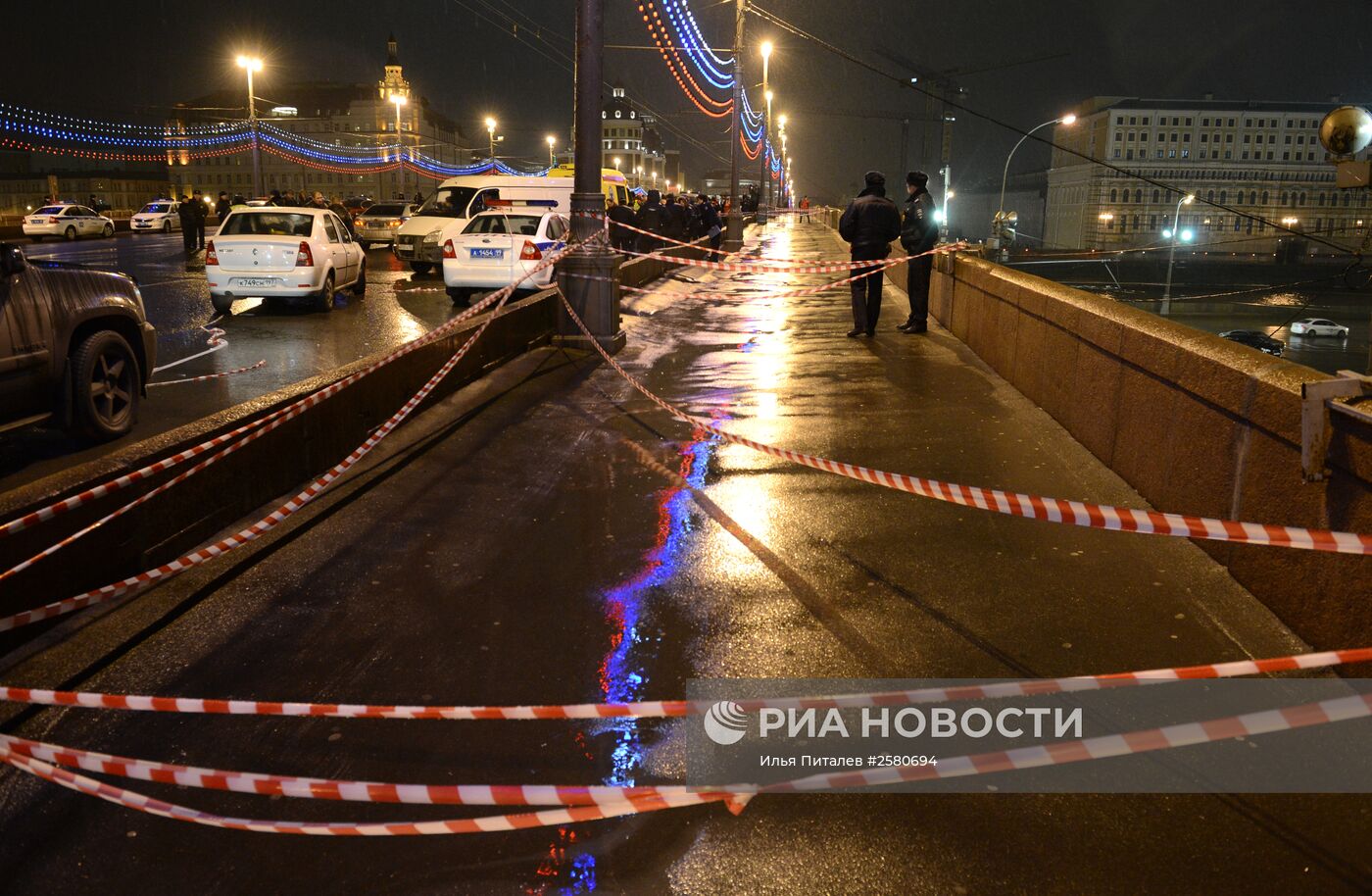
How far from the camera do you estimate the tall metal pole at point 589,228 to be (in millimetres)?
11086

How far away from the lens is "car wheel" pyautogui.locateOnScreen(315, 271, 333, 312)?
15.6 m

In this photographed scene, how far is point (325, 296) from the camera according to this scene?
15727 mm

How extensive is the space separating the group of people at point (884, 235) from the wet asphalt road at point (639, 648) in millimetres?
5088

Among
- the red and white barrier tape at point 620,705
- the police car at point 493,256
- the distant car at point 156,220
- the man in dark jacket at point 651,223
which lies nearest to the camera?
the red and white barrier tape at point 620,705

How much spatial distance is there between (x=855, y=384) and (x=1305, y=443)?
5889 mm

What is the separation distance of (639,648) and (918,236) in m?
9.75

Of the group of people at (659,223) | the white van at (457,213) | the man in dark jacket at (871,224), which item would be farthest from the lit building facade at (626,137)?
the man in dark jacket at (871,224)

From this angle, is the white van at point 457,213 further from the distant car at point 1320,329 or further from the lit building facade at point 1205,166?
the lit building facade at point 1205,166

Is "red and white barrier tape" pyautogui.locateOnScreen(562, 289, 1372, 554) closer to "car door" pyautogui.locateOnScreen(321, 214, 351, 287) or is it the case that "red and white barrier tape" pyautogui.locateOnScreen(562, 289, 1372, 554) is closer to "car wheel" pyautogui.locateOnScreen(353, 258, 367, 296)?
"car door" pyautogui.locateOnScreen(321, 214, 351, 287)

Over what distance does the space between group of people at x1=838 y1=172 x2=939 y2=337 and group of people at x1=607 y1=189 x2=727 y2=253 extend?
9.74m

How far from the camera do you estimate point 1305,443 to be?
3977 millimetres

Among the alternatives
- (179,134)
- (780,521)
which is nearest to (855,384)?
(780,521)

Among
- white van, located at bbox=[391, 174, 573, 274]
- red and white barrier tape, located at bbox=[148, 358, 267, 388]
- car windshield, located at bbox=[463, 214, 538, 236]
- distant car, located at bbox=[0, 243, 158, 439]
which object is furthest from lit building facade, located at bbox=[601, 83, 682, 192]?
distant car, located at bbox=[0, 243, 158, 439]

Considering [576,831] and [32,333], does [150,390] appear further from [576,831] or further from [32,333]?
[576,831]
